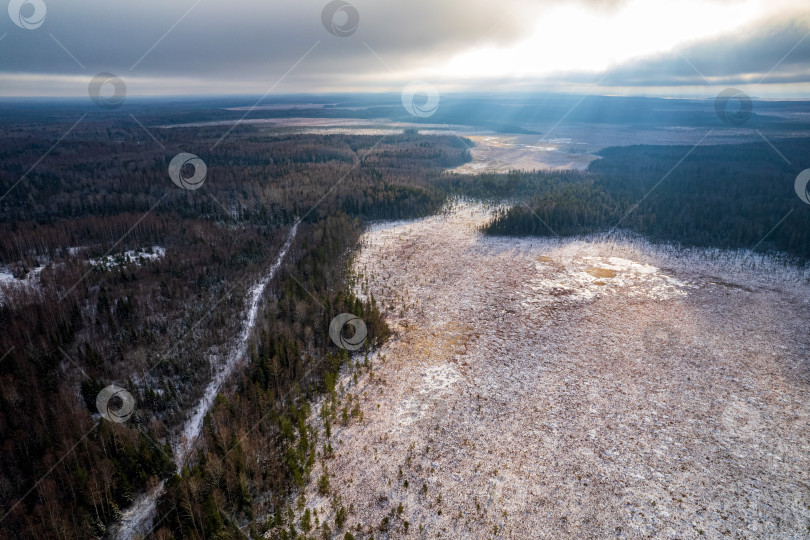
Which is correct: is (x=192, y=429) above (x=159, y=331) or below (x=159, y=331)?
below

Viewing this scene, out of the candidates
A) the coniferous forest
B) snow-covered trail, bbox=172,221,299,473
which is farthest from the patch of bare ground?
snow-covered trail, bbox=172,221,299,473

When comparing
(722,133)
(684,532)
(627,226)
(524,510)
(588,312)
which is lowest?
(684,532)

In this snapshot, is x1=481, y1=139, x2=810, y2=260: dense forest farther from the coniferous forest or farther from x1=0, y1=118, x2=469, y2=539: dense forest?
x1=0, y1=118, x2=469, y2=539: dense forest

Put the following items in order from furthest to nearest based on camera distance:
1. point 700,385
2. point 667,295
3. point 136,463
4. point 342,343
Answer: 1. point 667,295
2. point 342,343
3. point 700,385
4. point 136,463

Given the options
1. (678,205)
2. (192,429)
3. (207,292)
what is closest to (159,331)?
(207,292)

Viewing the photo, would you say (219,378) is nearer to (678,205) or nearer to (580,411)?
(580,411)

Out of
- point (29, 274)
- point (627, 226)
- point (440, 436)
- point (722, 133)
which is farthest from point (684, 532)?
point (722, 133)

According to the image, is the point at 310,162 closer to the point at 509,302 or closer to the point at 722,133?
the point at 509,302
